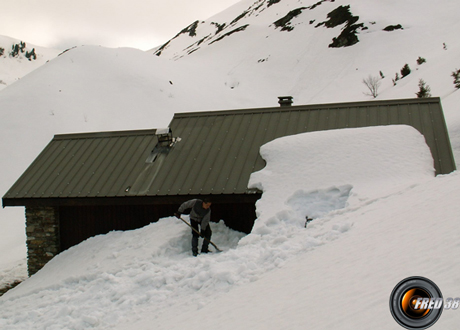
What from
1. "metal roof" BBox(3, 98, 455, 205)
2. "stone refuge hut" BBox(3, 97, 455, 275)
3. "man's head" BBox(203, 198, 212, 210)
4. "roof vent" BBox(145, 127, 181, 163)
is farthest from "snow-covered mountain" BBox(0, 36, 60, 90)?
"man's head" BBox(203, 198, 212, 210)

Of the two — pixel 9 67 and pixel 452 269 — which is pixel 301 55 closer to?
pixel 452 269

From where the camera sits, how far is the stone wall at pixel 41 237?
1100 cm

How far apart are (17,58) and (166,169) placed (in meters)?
135

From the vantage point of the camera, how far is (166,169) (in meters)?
10.8

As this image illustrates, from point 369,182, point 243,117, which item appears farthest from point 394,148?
point 243,117

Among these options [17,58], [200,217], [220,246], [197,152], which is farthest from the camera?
[17,58]

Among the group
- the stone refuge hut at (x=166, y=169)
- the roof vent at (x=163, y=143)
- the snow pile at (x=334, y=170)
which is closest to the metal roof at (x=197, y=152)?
the stone refuge hut at (x=166, y=169)

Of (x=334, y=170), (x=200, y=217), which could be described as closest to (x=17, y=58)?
(x=200, y=217)

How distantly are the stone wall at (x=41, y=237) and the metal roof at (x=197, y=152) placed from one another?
24.5 inches

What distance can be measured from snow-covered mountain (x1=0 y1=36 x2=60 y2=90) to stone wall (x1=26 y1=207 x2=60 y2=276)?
107840mm

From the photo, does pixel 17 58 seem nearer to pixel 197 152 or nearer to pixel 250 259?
pixel 197 152

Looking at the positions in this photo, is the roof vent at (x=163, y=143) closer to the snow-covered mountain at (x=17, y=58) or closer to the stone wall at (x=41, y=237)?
the stone wall at (x=41, y=237)

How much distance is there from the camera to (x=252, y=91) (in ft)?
132

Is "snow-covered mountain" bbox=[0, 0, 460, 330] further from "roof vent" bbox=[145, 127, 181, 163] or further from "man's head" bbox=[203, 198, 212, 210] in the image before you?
"roof vent" bbox=[145, 127, 181, 163]
